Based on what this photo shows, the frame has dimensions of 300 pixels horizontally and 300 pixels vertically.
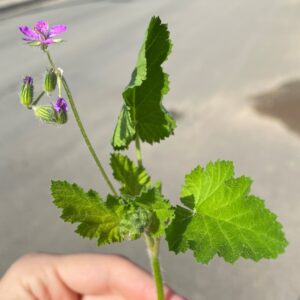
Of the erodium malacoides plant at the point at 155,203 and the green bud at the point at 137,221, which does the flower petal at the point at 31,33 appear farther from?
the green bud at the point at 137,221

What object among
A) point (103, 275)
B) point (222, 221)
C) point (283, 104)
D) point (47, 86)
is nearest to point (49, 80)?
point (47, 86)

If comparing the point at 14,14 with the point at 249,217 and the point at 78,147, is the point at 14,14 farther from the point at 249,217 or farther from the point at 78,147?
the point at 249,217

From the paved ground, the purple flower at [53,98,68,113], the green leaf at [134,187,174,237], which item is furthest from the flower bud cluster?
the paved ground

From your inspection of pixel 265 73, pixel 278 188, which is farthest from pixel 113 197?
pixel 265 73

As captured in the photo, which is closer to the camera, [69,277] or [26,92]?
[26,92]

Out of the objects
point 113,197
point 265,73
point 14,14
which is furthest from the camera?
point 14,14

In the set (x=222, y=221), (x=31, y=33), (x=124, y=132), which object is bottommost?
(x=222, y=221)

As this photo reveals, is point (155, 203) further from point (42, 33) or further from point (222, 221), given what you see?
point (42, 33)
